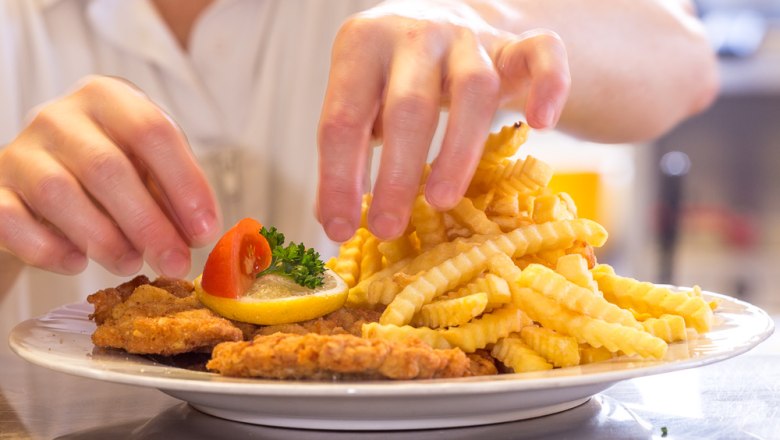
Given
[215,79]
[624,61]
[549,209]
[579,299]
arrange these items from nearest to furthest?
[579,299] → [549,209] → [624,61] → [215,79]

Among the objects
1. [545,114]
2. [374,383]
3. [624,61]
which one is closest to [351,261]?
[545,114]

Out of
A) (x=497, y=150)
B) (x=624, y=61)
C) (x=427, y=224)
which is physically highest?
(x=624, y=61)

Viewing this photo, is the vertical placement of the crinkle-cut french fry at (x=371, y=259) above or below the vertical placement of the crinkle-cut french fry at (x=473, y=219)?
below

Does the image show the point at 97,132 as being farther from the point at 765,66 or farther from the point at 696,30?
the point at 765,66

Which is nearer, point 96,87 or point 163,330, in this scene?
point 163,330

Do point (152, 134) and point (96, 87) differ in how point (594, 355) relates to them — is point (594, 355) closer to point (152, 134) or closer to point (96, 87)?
point (152, 134)

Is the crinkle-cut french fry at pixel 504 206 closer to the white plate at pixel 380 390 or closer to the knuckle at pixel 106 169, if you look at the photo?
the white plate at pixel 380 390

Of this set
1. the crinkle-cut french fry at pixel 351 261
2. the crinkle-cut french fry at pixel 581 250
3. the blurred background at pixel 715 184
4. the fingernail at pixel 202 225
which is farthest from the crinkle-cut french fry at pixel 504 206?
the blurred background at pixel 715 184
